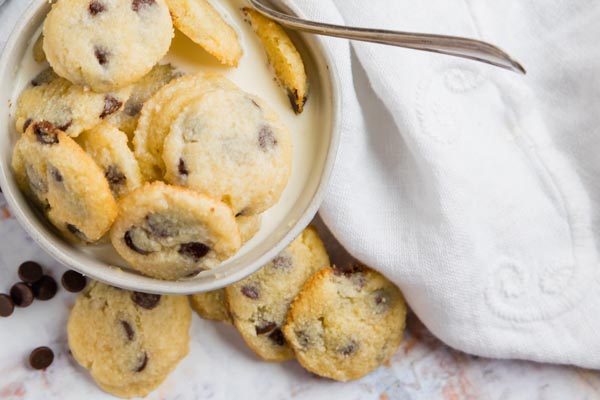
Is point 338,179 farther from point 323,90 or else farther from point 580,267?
point 580,267

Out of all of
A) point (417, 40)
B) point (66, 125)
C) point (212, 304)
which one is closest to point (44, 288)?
point (212, 304)

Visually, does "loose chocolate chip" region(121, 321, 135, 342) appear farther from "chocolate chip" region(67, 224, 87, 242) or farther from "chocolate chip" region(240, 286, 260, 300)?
"chocolate chip" region(67, 224, 87, 242)

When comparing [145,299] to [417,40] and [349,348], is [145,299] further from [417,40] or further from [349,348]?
[417,40]

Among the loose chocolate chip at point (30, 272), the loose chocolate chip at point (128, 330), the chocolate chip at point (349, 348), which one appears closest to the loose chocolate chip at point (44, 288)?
the loose chocolate chip at point (30, 272)

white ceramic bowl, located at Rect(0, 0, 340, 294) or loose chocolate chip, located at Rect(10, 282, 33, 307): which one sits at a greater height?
white ceramic bowl, located at Rect(0, 0, 340, 294)

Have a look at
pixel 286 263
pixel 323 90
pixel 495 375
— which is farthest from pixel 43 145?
pixel 495 375

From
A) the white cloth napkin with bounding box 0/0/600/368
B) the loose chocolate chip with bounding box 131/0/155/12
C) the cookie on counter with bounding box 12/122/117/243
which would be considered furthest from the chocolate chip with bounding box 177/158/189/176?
the white cloth napkin with bounding box 0/0/600/368
